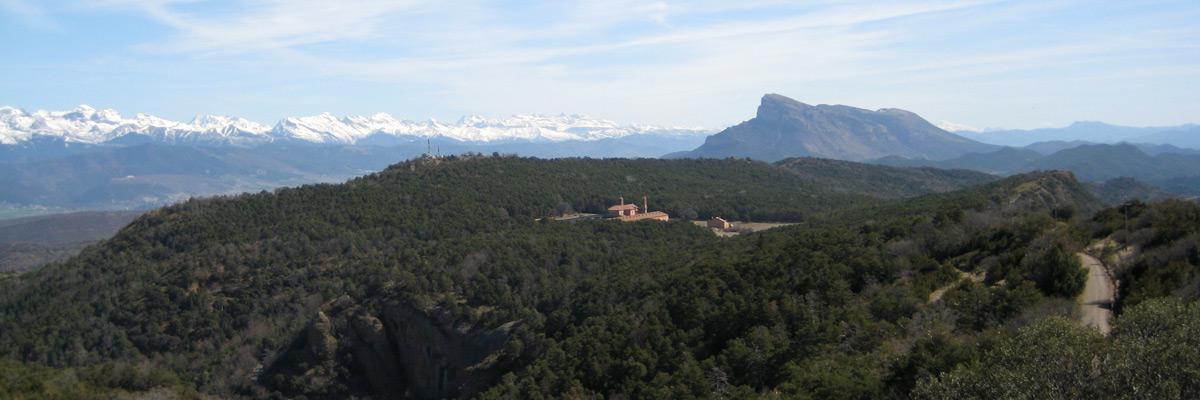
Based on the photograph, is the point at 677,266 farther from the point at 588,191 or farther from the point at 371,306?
the point at 588,191

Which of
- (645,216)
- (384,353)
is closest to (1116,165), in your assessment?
(645,216)

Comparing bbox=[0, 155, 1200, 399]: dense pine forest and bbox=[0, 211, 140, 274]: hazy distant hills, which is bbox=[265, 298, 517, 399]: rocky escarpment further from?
bbox=[0, 211, 140, 274]: hazy distant hills

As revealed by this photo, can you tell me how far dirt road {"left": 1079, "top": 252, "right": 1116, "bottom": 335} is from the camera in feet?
61.2

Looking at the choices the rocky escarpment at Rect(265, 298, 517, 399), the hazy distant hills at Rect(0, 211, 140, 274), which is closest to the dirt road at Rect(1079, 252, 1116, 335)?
the rocky escarpment at Rect(265, 298, 517, 399)

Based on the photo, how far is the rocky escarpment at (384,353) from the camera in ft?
124

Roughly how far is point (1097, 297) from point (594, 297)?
1970 cm

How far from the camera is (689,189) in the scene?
74750mm

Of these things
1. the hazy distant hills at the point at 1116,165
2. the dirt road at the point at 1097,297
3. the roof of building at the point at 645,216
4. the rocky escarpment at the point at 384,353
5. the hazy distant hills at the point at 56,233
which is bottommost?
the hazy distant hills at the point at 56,233

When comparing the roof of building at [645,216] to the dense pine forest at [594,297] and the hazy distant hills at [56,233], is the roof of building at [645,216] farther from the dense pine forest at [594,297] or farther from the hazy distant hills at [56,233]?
the hazy distant hills at [56,233]

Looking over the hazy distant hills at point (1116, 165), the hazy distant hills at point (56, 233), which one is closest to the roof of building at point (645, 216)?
the hazy distant hills at point (56, 233)

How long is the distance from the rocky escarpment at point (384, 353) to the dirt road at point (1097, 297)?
899 inches

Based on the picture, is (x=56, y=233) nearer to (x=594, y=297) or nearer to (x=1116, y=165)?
(x=594, y=297)

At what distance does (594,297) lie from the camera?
3562 centimetres

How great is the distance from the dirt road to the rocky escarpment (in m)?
22.8
